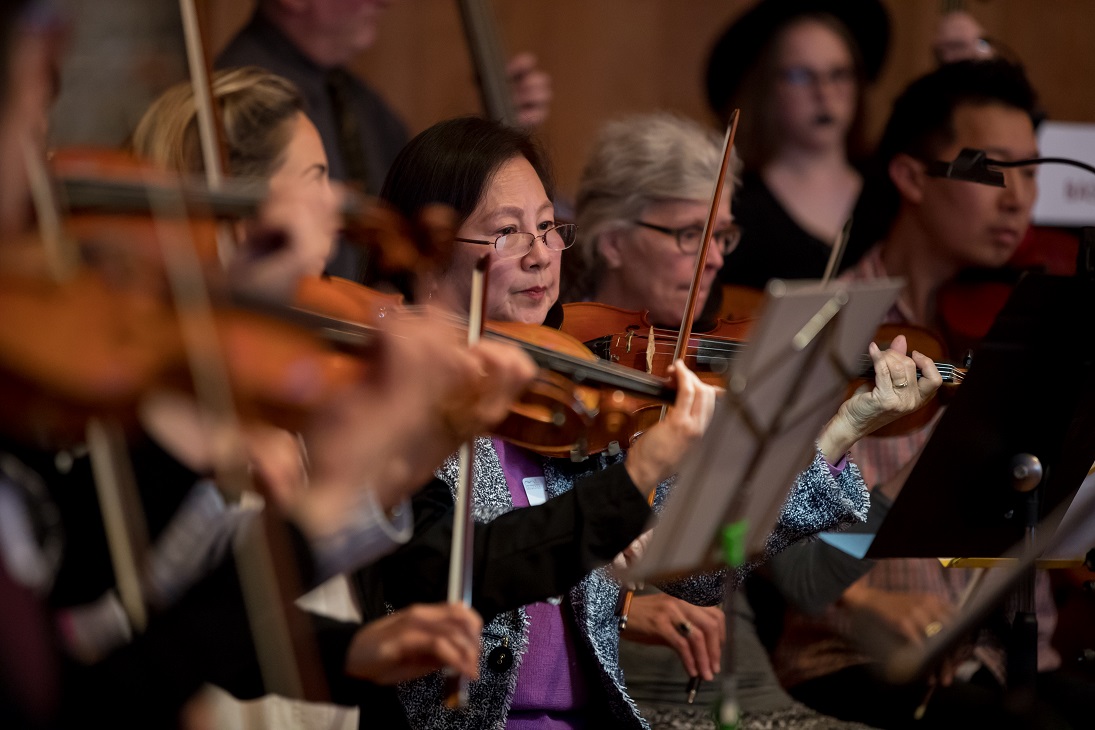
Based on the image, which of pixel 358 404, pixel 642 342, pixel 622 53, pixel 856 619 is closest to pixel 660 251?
pixel 642 342

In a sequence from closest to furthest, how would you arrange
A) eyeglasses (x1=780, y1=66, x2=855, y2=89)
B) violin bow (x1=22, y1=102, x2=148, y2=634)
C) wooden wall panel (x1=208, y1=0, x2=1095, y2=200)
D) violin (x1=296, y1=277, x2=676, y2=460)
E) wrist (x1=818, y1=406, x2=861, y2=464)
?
violin bow (x1=22, y1=102, x2=148, y2=634)
violin (x1=296, y1=277, x2=676, y2=460)
wrist (x1=818, y1=406, x2=861, y2=464)
eyeglasses (x1=780, y1=66, x2=855, y2=89)
wooden wall panel (x1=208, y1=0, x2=1095, y2=200)

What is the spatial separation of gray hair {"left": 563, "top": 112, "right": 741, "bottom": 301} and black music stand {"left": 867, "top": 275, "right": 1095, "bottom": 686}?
83cm

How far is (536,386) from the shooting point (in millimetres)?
1359

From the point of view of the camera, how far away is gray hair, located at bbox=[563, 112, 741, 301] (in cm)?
230

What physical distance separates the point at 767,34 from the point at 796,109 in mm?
223

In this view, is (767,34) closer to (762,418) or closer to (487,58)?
(487,58)

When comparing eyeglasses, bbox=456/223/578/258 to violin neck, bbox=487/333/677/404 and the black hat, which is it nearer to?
violin neck, bbox=487/333/677/404

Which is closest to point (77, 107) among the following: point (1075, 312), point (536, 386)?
point (536, 386)

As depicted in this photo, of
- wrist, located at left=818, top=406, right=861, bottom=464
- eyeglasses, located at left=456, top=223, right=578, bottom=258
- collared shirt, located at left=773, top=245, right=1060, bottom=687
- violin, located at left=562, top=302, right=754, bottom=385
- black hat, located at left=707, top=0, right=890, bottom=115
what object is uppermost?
black hat, located at left=707, top=0, right=890, bottom=115

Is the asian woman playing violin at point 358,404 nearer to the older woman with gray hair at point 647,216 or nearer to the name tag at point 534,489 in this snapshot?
the name tag at point 534,489

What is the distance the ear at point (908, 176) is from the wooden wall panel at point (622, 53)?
109 cm

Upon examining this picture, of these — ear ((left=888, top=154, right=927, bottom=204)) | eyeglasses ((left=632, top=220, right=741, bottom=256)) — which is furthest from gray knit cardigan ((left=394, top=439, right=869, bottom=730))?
ear ((left=888, top=154, right=927, bottom=204))

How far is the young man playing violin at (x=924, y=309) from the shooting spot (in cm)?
206

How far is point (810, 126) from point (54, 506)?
7.11ft
